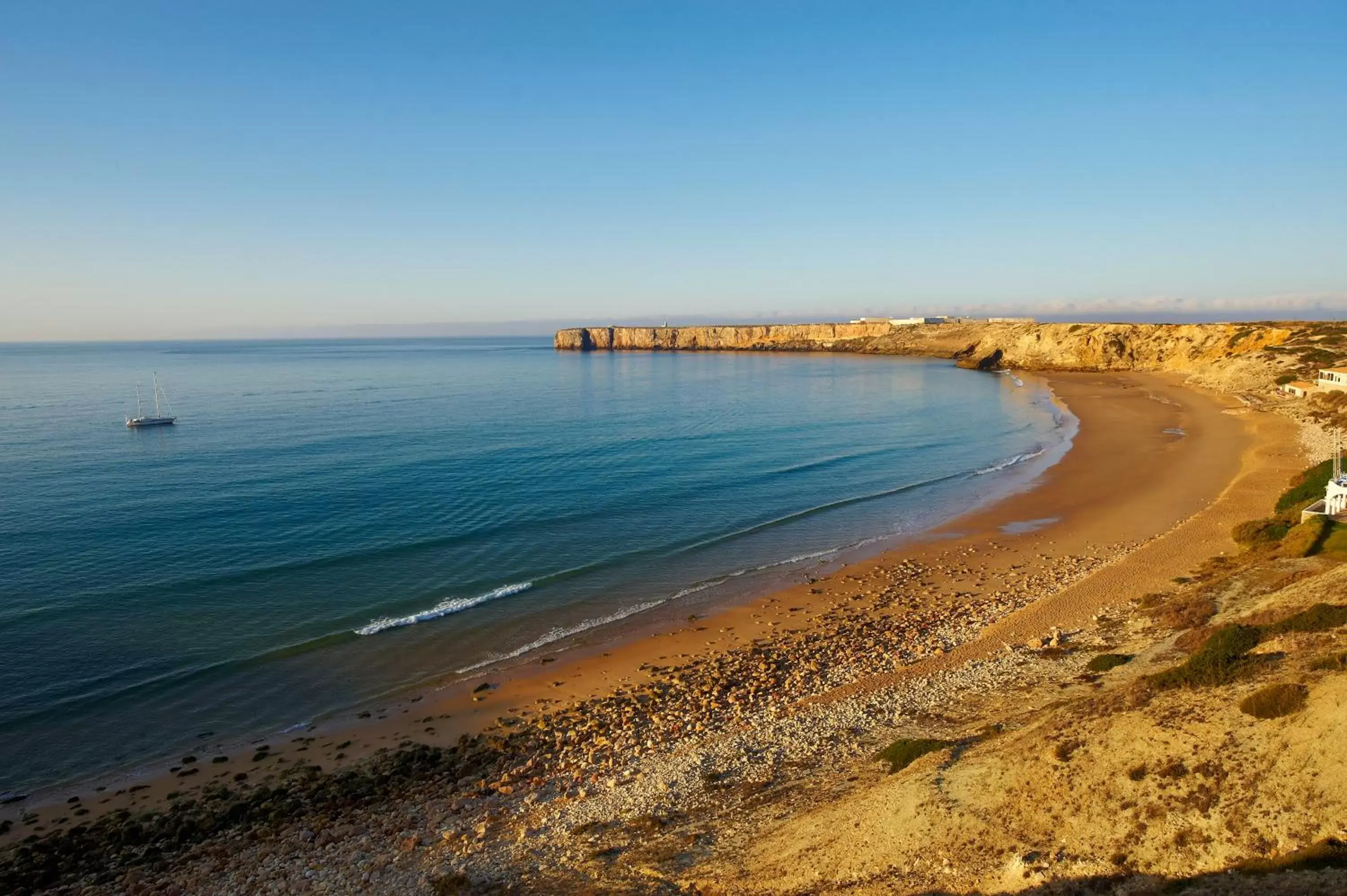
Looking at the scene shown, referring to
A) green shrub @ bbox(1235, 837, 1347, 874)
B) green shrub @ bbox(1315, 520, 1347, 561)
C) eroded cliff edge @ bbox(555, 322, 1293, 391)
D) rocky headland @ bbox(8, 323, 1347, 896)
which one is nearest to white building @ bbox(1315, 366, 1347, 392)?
eroded cliff edge @ bbox(555, 322, 1293, 391)

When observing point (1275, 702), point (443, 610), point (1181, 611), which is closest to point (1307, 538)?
point (1181, 611)

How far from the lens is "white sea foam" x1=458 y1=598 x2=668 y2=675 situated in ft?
70.2

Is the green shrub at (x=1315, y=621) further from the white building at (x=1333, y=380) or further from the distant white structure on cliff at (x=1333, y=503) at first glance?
the white building at (x=1333, y=380)

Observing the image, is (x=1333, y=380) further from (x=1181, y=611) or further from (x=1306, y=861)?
(x=1306, y=861)

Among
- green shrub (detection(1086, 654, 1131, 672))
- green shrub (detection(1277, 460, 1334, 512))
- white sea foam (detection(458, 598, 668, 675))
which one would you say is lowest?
white sea foam (detection(458, 598, 668, 675))

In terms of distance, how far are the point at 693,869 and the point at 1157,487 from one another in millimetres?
Answer: 37619

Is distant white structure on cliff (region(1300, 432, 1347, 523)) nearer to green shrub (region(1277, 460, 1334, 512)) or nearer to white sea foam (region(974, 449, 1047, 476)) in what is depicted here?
green shrub (region(1277, 460, 1334, 512))

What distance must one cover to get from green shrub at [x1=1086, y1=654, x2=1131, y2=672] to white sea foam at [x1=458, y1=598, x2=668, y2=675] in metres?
13.2

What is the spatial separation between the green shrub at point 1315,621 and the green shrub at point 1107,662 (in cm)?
290

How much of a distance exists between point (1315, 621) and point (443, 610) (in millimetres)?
22409

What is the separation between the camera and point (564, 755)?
16.0 meters

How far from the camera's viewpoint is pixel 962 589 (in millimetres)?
25453

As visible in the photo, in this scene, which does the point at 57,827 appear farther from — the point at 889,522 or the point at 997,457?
the point at 997,457

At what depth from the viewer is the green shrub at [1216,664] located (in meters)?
12.6
